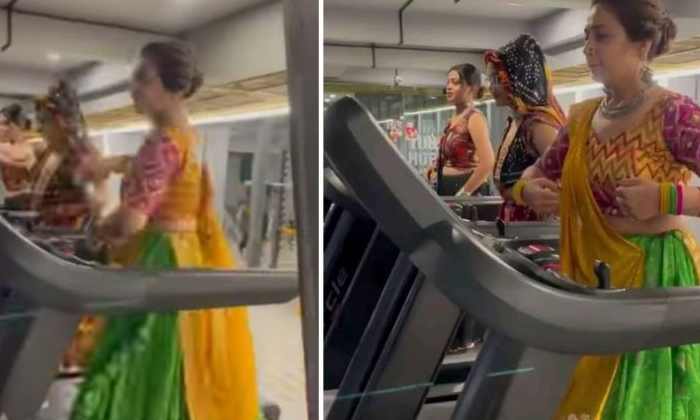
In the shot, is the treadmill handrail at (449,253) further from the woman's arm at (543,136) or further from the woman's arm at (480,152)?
the woman's arm at (543,136)

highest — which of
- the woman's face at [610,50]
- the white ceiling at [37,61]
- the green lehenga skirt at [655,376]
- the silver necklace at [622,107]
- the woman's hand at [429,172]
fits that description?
the woman's face at [610,50]

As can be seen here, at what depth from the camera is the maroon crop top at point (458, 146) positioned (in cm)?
160

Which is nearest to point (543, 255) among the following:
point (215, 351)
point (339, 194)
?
point (339, 194)

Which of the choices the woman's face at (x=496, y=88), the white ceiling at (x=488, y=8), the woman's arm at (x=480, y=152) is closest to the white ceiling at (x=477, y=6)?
the white ceiling at (x=488, y=8)

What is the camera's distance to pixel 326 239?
5.23ft

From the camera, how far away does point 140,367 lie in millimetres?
1449

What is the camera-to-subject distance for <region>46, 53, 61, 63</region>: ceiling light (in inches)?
51.1

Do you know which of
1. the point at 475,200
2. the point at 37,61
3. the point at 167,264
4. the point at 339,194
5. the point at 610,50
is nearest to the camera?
the point at 37,61

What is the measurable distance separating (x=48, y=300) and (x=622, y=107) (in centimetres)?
131

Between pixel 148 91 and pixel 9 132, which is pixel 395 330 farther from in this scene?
pixel 9 132

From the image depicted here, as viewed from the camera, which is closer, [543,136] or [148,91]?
[148,91]

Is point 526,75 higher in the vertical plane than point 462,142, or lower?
higher

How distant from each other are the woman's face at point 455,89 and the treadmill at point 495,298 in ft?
0.57

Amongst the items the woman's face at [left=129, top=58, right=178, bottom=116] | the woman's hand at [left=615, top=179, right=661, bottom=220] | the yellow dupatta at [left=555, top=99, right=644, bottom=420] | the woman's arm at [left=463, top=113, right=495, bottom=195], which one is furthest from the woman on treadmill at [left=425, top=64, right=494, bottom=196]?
the woman's face at [left=129, top=58, right=178, bottom=116]
